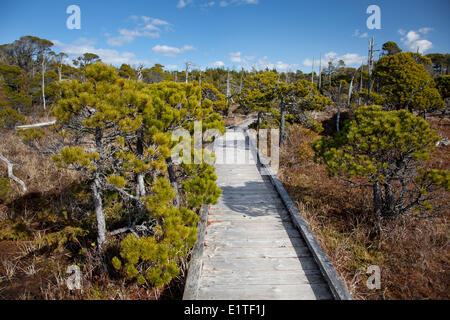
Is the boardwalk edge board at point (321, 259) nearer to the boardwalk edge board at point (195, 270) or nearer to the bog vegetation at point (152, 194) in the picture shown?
the bog vegetation at point (152, 194)

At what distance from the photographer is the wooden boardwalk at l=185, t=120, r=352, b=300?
279cm

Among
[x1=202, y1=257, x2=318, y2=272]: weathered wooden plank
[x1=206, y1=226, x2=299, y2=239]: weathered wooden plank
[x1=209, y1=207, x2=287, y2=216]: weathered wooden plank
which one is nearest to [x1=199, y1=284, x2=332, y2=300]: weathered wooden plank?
[x1=202, y1=257, x2=318, y2=272]: weathered wooden plank

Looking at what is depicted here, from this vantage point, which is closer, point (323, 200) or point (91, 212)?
point (91, 212)

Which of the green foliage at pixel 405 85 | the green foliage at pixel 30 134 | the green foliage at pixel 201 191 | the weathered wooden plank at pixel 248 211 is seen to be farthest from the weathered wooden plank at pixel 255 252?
the green foliage at pixel 405 85

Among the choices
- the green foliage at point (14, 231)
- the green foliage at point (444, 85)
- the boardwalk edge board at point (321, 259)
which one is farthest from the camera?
the green foliage at point (444, 85)

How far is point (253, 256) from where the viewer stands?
3357mm

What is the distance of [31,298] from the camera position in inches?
130

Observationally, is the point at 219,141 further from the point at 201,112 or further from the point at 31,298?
the point at 31,298

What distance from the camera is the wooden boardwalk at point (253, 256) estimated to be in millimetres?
2789

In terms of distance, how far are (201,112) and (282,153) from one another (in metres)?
5.85

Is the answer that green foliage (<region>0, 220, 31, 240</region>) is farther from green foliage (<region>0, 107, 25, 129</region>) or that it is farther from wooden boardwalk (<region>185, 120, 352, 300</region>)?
green foliage (<region>0, 107, 25, 129</region>)

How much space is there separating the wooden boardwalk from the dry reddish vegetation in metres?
0.57

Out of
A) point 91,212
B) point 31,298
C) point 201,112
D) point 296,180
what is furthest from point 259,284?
point 296,180
